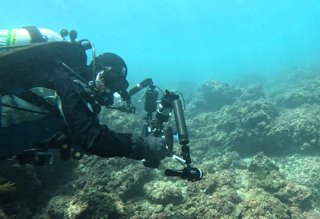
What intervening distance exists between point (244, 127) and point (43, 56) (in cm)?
872

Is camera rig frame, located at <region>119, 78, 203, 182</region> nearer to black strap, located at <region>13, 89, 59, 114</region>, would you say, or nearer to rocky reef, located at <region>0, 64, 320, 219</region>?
black strap, located at <region>13, 89, 59, 114</region>

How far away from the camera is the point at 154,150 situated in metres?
3.83

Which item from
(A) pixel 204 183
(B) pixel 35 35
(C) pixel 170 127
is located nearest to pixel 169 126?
(C) pixel 170 127

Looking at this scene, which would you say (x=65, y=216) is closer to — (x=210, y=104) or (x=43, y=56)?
(x=43, y=56)

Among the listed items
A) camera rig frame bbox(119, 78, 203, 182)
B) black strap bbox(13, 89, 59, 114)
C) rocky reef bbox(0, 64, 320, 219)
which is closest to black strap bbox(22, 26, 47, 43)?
black strap bbox(13, 89, 59, 114)

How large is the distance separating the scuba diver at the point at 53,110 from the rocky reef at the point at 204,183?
152 centimetres

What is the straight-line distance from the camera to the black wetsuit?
3297 millimetres

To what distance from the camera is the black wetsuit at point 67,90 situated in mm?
3297

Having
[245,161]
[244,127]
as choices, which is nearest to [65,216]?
[245,161]

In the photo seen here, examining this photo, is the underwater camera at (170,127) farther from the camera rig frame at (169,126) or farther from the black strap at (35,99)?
the black strap at (35,99)

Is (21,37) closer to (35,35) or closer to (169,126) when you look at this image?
(35,35)

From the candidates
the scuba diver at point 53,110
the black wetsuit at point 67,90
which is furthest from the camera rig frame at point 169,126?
the black wetsuit at point 67,90

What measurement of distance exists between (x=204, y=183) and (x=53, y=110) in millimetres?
3998

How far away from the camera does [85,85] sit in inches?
141
